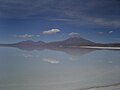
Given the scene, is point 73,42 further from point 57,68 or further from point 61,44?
point 57,68

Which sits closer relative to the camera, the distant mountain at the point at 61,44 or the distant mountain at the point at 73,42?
the distant mountain at the point at 61,44

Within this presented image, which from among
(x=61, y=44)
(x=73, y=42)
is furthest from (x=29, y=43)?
(x=73, y=42)

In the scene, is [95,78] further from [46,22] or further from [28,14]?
[28,14]

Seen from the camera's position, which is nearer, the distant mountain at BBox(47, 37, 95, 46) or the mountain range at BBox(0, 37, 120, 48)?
the mountain range at BBox(0, 37, 120, 48)

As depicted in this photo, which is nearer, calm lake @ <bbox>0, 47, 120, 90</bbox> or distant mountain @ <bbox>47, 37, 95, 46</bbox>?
calm lake @ <bbox>0, 47, 120, 90</bbox>

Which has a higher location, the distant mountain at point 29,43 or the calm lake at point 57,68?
the distant mountain at point 29,43

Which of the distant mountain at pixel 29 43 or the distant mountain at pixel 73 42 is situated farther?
the distant mountain at pixel 73 42

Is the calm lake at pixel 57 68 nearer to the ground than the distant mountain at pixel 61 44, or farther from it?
nearer to the ground

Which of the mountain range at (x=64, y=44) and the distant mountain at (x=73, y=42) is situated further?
the distant mountain at (x=73, y=42)

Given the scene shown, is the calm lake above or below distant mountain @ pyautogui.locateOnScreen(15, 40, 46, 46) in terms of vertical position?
below
